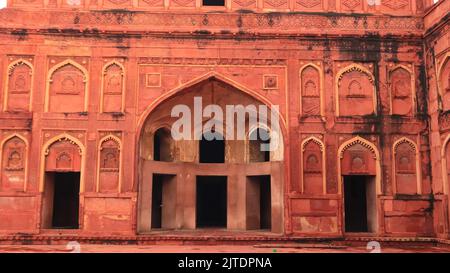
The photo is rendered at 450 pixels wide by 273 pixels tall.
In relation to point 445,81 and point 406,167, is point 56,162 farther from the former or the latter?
point 445,81

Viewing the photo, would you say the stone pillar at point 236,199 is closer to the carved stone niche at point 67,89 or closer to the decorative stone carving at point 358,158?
the decorative stone carving at point 358,158

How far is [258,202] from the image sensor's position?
12352 millimetres

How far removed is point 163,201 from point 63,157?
2.94 meters

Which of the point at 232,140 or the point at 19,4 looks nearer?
the point at 19,4

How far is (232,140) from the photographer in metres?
12.7

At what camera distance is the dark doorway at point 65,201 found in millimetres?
12633

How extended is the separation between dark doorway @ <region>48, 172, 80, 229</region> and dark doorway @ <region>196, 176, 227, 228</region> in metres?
3.46

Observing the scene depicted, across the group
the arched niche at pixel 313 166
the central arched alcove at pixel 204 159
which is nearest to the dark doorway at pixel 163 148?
the central arched alcove at pixel 204 159

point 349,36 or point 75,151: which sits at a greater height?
point 349,36

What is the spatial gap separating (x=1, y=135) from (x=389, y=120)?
8.73m

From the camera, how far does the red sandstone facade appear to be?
33.7ft
